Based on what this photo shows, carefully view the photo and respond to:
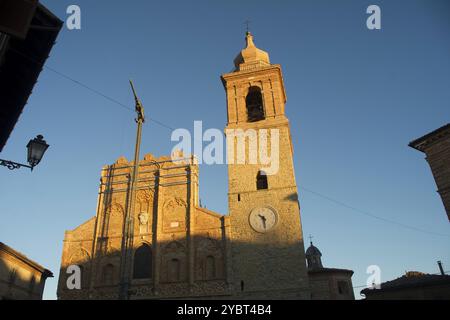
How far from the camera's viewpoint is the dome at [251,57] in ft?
82.7

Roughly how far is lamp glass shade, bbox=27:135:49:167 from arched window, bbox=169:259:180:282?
13.1 meters

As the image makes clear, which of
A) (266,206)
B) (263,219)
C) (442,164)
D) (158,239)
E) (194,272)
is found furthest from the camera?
(266,206)

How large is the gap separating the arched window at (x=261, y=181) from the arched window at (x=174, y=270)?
6.14 meters

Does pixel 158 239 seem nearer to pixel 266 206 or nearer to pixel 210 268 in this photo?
pixel 210 268

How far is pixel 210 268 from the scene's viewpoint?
724 inches

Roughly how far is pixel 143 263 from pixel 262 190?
24.5 ft

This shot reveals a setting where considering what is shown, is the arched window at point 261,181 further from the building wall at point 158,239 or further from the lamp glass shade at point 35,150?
the lamp glass shade at point 35,150

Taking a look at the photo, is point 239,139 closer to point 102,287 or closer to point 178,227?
point 178,227

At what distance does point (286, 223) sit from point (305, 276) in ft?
9.27

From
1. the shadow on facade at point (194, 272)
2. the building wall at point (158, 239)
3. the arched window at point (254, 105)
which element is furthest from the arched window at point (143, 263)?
the arched window at point (254, 105)

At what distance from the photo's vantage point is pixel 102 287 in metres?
18.6

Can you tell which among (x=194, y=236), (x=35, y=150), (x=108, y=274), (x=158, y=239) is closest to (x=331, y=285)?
(x=194, y=236)

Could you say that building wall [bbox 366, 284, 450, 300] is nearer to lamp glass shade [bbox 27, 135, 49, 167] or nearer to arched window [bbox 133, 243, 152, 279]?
arched window [bbox 133, 243, 152, 279]
